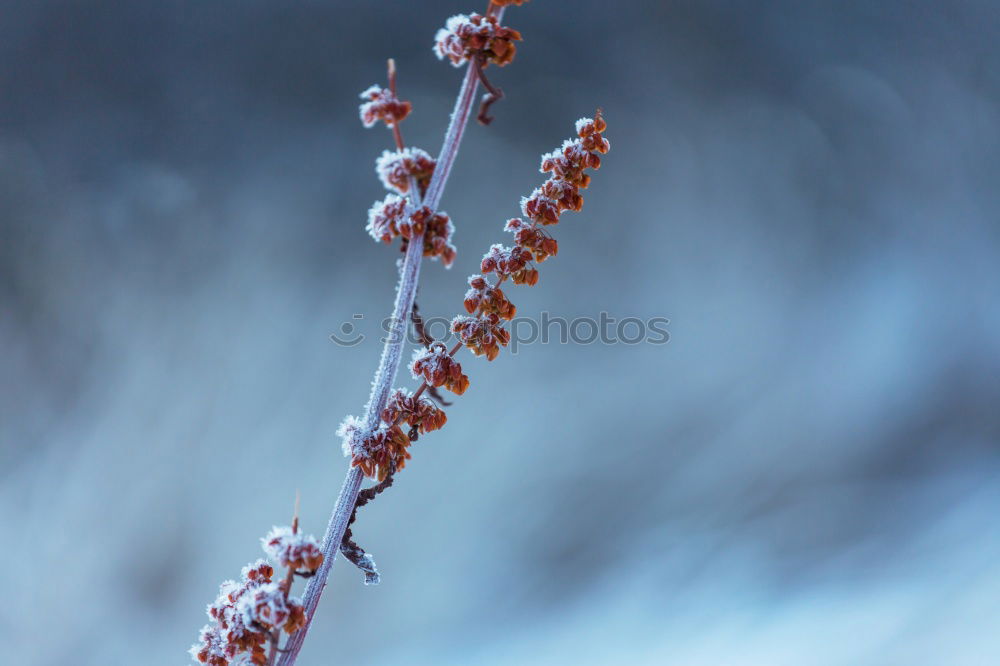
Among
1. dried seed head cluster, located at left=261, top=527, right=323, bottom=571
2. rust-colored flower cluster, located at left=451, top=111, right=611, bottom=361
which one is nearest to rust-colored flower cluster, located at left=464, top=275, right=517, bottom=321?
rust-colored flower cluster, located at left=451, top=111, right=611, bottom=361

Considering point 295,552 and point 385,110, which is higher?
point 385,110

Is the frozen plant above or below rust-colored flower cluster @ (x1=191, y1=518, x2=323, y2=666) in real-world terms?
above

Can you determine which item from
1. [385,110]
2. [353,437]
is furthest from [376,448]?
[385,110]

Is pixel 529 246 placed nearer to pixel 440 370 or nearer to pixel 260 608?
pixel 440 370

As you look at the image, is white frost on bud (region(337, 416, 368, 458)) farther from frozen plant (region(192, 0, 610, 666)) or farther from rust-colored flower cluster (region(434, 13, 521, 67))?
rust-colored flower cluster (region(434, 13, 521, 67))

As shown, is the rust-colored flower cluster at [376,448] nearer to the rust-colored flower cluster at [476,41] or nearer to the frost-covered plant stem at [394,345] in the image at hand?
the frost-covered plant stem at [394,345]

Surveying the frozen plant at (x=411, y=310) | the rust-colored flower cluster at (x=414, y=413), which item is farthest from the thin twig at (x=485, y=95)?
the rust-colored flower cluster at (x=414, y=413)

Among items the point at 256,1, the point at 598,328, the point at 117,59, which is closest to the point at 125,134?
the point at 117,59
